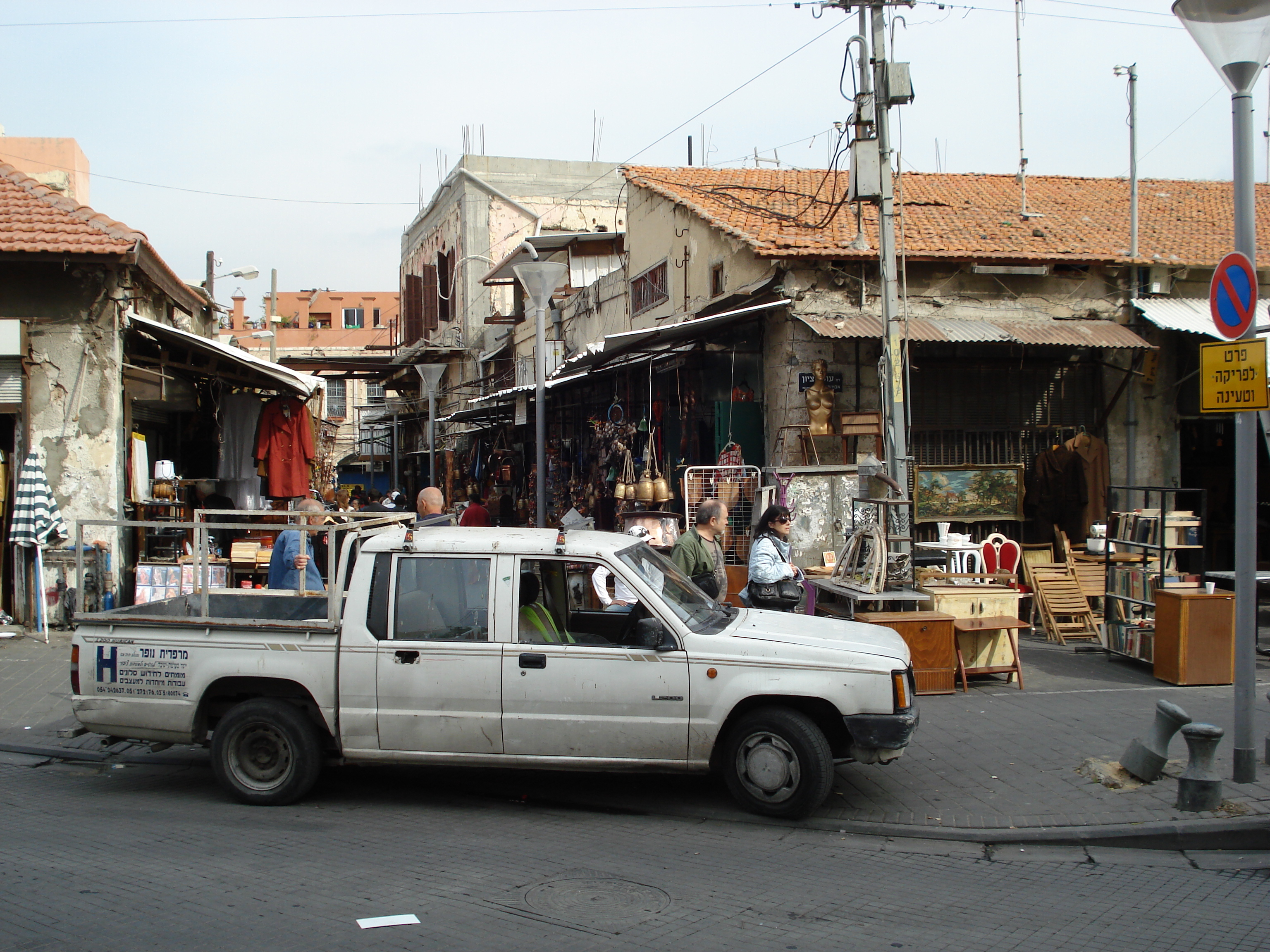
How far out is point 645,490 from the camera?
41.6 ft

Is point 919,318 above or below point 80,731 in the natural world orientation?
above

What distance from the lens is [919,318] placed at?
12273mm

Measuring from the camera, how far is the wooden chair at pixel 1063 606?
11492 mm

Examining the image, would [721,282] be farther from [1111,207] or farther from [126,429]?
[126,429]

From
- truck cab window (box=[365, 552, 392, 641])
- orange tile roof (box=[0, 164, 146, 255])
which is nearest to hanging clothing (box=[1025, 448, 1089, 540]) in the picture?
truck cab window (box=[365, 552, 392, 641])

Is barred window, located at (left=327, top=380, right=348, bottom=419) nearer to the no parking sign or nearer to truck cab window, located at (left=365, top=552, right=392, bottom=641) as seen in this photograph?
truck cab window, located at (left=365, top=552, right=392, bottom=641)

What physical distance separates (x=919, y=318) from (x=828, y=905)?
8937mm

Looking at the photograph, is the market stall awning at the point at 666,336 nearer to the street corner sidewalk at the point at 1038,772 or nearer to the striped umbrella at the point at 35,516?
the street corner sidewalk at the point at 1038,772

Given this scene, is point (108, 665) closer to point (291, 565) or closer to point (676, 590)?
point (291, 565)

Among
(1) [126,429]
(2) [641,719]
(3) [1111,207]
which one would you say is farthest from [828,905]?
(3) [1111,207]

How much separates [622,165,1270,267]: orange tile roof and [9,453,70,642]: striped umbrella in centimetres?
865

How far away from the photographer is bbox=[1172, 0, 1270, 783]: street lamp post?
5945 millimetres

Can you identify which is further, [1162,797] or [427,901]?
[1162,797]

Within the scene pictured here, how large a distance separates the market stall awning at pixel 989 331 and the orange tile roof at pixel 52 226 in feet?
25.8
